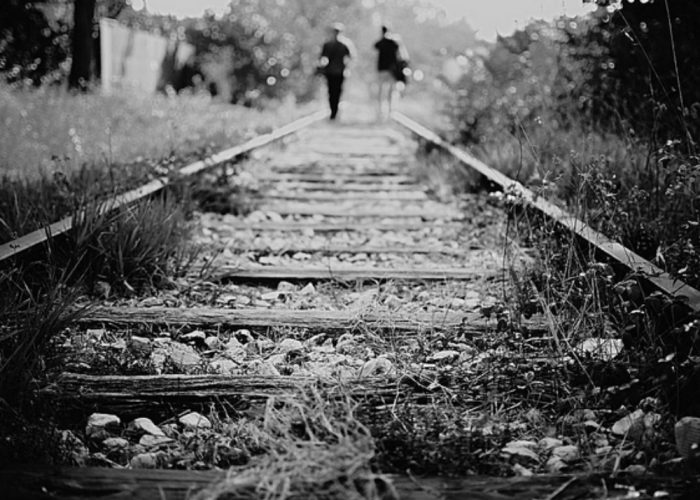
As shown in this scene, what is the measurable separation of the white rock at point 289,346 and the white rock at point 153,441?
78cm

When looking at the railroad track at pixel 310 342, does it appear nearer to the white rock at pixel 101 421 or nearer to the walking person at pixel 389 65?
the white rock at pixel 101 421

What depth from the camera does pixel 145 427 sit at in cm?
227

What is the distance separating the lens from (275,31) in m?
24.3

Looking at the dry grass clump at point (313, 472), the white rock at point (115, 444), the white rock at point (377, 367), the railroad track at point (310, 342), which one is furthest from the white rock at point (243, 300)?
the dry grass clump at point (313, 472)

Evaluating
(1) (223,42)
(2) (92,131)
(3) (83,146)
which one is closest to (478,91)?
(2) (92,131)

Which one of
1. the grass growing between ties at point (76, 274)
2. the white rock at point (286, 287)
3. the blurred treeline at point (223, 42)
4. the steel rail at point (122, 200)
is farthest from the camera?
the blurred treeline at point (223, 42)

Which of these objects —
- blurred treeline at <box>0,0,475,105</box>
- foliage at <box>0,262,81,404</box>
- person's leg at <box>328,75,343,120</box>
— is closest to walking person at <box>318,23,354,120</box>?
person's leg at <box>328,75,343,120</box>

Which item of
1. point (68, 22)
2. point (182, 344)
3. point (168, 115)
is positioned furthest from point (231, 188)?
point (68, 22)

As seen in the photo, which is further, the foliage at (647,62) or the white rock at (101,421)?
the foliage at (647,62)

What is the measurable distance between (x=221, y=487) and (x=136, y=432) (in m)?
0.63

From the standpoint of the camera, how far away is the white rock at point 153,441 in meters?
2.19

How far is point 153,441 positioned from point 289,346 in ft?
2.76

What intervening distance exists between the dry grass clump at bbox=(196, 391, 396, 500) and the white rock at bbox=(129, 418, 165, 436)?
44 centimetres

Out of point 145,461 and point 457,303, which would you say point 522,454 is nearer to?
point 145,461
